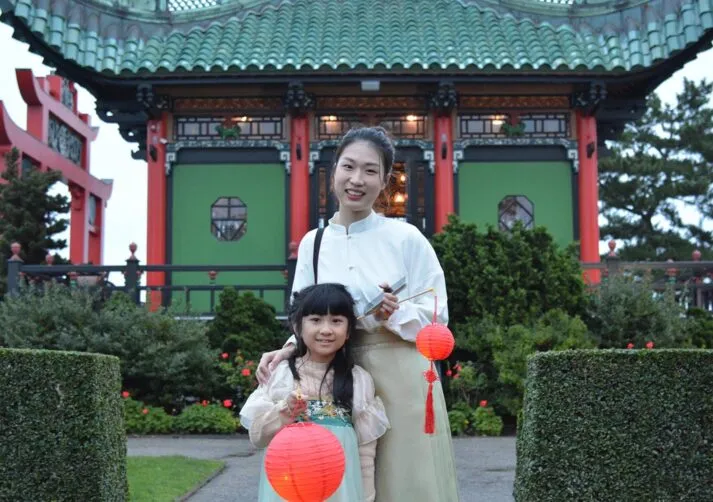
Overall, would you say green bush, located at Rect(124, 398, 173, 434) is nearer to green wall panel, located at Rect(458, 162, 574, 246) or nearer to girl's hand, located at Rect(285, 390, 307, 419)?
green wall panel, located at Rect(458, 162, 574, 246)

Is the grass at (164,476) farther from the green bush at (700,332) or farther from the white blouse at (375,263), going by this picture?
the green bush at (700,332)

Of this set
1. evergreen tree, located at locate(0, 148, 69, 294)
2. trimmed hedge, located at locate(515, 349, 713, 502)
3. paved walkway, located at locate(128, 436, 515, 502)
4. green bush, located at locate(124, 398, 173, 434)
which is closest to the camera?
trimmed hedge, located at locate(515, 349, 713, 502)

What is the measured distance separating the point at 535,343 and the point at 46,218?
11145mm

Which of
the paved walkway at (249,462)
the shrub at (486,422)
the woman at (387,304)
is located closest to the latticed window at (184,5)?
the paved walkway at (249,462)

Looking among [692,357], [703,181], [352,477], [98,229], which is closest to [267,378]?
[352,477]

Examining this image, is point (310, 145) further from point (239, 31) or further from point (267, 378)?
point (267, 378)

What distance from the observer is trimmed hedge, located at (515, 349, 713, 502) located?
5.56m

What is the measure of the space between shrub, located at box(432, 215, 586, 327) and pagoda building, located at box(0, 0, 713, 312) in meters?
2.87

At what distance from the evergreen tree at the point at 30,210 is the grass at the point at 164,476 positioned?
9.78 m

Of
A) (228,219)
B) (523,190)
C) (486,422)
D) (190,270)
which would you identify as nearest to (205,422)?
(190,270)

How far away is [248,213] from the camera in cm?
1561

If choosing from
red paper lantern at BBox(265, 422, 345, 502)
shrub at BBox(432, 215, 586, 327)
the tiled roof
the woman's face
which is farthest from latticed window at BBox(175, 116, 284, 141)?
red paper lantern at BBox(265, 422, 345, 502)

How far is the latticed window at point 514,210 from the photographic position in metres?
15.6

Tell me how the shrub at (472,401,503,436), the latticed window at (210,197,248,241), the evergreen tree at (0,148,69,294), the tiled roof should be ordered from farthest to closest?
the evergreen tree at (0,148,69,294) < the latticed window at (210,197,248,241) < the tiled roof < the shrub at (472,401,503,436)
